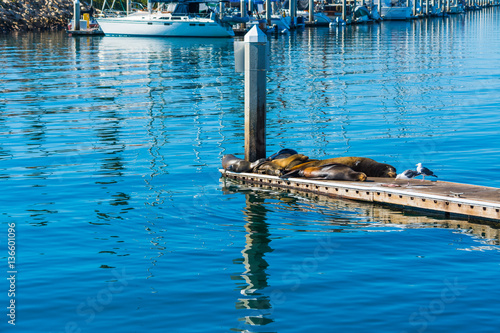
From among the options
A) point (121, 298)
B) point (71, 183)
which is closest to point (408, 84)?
point (71, 183)

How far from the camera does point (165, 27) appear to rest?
3098 inches

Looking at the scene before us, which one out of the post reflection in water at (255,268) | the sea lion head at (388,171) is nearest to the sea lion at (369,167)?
the sea lion head at (388,171)

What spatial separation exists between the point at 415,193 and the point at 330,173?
249 cm

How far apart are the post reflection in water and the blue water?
43 mm

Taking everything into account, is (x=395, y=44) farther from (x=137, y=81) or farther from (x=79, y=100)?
(x=79, y=100)

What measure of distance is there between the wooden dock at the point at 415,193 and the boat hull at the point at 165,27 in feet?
203

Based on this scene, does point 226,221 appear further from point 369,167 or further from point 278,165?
point 369,167

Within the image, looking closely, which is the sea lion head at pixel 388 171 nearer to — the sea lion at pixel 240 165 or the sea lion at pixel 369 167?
the sea lion at pixel 369 167

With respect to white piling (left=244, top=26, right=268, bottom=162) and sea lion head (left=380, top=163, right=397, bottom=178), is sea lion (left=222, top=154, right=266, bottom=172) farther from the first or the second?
sea lion head (left=380, top=163, right=397, bottom=178)

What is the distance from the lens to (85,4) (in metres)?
102

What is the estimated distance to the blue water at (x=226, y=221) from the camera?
34.1 ft

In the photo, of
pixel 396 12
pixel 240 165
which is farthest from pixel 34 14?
pixel 240 165

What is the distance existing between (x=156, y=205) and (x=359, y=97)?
707 inches

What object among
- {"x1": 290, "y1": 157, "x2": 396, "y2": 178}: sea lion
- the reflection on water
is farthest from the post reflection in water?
{"x1": 290, "y1": 157, "x2": 396, "y2": 178}: sea lion
